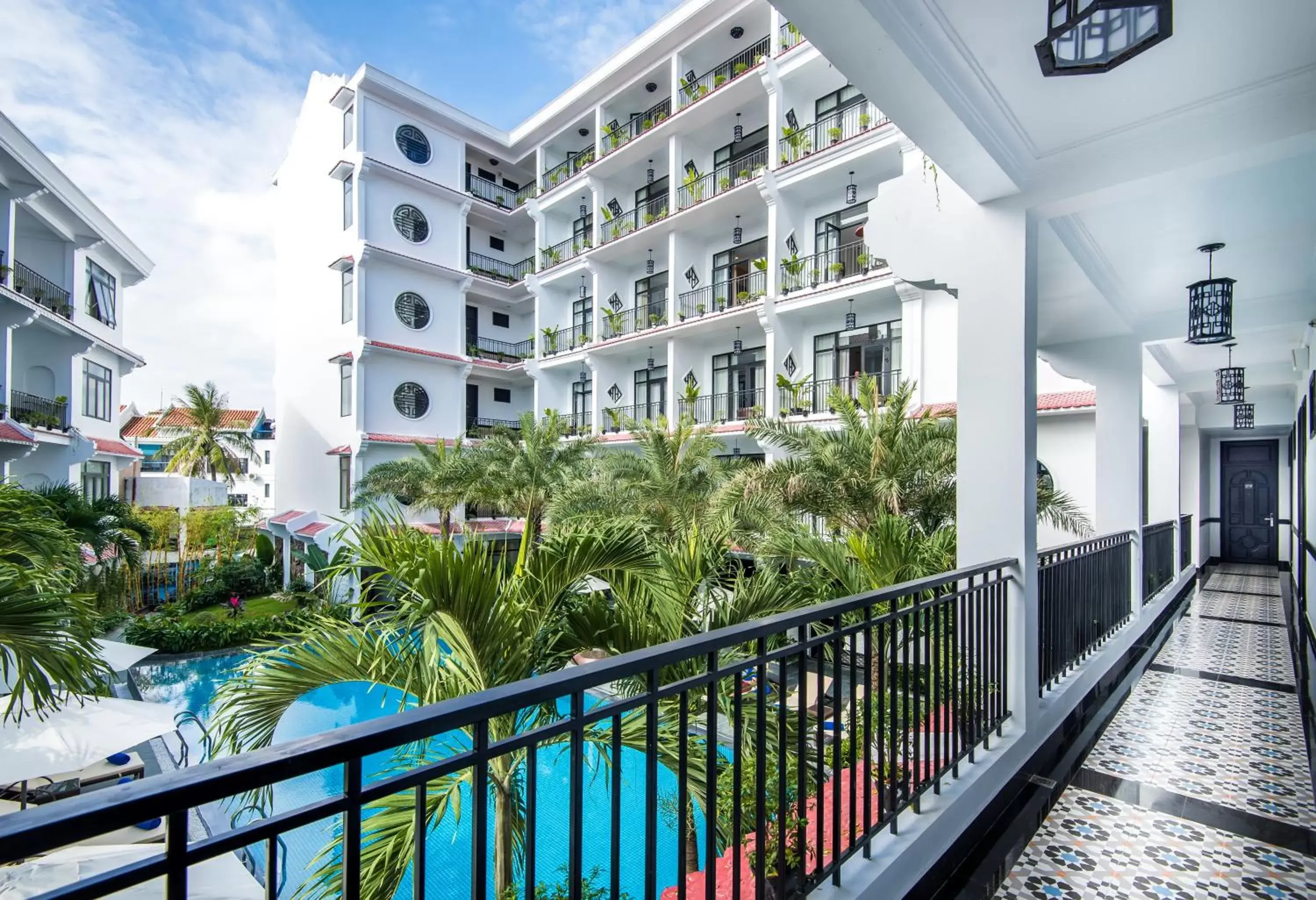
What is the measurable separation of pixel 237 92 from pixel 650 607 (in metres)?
17.6

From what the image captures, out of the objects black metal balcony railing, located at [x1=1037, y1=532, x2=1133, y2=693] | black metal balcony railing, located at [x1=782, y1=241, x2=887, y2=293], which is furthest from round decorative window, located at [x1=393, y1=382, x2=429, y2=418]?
black metal balcony railing, located at [x1=1037, y1=532, x2=1133, y2=693]

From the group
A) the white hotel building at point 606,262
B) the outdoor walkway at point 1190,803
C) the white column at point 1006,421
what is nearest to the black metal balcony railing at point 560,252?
the white hotel building at point 606,262

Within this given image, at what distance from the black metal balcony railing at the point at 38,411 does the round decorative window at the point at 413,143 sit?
33.7 ft

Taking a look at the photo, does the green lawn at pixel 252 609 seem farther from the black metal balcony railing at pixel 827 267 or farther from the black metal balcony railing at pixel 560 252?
the black metal balcony railing at pixel 827 267

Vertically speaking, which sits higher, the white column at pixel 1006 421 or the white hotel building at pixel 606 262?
the white hotel building at pixel 606 262

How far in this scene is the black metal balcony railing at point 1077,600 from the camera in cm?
375

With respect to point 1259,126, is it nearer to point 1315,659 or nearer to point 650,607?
point 650,607

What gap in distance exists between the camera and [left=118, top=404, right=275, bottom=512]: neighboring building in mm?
25828

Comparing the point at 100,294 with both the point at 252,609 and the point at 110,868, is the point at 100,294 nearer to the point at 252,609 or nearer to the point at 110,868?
the point at 252,609

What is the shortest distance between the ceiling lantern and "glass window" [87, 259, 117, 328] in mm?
18615

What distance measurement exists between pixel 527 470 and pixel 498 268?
11.3m

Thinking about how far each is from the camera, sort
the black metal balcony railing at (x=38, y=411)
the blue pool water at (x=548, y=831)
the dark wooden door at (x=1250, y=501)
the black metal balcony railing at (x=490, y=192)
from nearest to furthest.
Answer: the blue pool water at (x=548, y=831), the black metal balcony railing at (x=38, y=411), the dark wooden door at (x=1250, y=501), the black metal balcony railing at (x=490, y=192)

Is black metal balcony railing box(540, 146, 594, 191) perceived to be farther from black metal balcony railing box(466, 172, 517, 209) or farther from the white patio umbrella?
the white patio umbrella

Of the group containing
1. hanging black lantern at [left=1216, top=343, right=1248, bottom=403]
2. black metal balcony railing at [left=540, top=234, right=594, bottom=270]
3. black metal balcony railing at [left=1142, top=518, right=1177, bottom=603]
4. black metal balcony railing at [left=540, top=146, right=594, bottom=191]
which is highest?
black metal balcony railing at [left=540, top=146, right=594, bottom=191]
